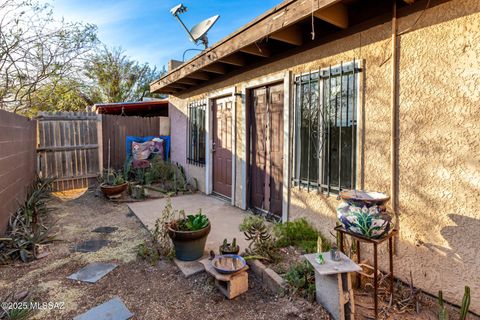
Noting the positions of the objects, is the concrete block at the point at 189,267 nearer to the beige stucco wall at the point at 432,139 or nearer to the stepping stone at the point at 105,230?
the stepping stone at the point at 105,230

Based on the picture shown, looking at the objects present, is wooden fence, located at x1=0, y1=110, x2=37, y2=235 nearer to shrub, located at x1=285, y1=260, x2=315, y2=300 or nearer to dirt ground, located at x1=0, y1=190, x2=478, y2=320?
dirt ground, located at x1=0, y1=190, x2=478, y2=320

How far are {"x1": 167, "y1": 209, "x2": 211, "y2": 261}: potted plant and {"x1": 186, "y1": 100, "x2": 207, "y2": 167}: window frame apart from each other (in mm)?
3134

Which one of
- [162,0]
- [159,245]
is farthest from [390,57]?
[162,0]

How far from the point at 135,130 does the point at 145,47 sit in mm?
5756

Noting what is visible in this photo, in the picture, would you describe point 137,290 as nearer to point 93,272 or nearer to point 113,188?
point 93,272

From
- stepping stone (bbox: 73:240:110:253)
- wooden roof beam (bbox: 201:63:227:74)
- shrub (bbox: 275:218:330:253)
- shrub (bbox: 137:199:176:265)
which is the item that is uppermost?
wooden roof beam (bbox: 201:63:227:74)

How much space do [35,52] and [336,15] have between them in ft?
28.5

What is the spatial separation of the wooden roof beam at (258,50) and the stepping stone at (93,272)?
3.23m

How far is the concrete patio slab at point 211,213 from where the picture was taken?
3537mm

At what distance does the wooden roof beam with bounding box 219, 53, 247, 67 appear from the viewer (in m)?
4.18

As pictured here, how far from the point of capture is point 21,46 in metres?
7.08

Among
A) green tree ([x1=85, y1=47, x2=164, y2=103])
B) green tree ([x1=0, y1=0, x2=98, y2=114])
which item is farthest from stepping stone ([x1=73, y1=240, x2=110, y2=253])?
green tree ([x1=85, y1=47, x2=164, y2=103])

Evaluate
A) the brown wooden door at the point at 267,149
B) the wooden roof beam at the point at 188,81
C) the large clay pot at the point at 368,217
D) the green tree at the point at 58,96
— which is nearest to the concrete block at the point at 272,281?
the large clay pot at the point at 368,217

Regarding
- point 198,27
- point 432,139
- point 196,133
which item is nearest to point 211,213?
point 196,133
